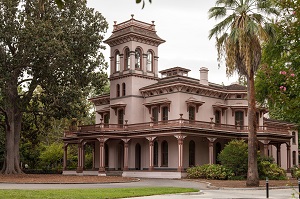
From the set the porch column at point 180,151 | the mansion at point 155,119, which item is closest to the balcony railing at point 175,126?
the mansion at point 155,119

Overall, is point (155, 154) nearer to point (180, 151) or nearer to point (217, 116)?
point (180, 151)

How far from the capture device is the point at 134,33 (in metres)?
50.2

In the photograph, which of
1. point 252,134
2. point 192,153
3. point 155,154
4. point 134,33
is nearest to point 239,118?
point 192,153

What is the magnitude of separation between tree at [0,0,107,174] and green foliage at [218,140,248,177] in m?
14.5

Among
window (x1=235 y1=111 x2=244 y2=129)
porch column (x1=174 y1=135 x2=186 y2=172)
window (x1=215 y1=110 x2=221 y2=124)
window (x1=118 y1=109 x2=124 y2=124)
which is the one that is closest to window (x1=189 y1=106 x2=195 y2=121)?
window (x1=215 y1=110 x2=221 y2=124)

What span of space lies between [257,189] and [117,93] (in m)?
26.3

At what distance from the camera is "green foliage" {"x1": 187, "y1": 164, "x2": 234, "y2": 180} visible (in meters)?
39.5

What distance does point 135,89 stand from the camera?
166 feet

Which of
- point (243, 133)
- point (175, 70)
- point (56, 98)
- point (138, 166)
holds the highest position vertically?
point (175, 70)

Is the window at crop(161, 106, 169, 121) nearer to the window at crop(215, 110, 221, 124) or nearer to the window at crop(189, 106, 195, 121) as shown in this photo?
the window at crop(189, 106, 195, 121)

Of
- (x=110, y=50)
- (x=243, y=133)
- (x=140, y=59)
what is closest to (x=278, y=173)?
(x=243, y=133)

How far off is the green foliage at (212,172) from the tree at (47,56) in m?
12.7

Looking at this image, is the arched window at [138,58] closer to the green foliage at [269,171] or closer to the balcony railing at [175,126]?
the balcony railing at [175,126]

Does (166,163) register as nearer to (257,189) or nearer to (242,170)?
(242,170)
